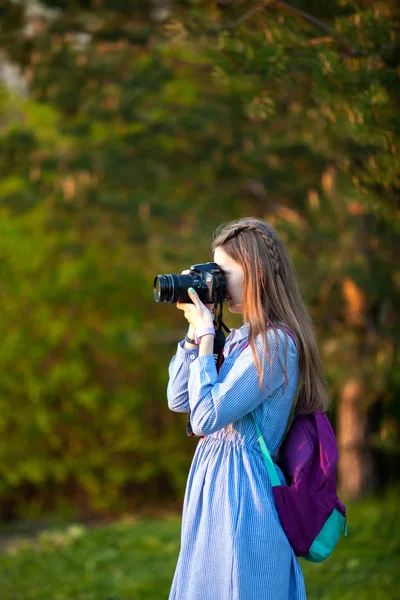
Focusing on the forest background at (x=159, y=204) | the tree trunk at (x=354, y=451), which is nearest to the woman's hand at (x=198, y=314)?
the forest background at (x=159, y=204)

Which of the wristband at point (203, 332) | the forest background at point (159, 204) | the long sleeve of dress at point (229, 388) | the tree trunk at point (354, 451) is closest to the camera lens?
the long sleeve of dress at point (229, 388)

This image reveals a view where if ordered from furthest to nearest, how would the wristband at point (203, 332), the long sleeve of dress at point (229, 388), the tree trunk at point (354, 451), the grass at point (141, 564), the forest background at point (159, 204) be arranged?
1. the tree trunk at point (354, 451)
2. the grass at point (141, 564)
3. the forest background at point (159, 204)
4. the wristband at point (203, 332)
5. the long sleeve of dress at point (229, 388)

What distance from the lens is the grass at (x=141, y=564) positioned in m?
4.40

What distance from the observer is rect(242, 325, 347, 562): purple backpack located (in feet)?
6.91

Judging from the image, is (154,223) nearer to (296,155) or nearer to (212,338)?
(296,155)

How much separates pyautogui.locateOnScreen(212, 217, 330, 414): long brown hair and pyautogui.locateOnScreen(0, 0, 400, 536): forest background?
2.74 ft

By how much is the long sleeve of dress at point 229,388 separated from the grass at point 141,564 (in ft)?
7.33

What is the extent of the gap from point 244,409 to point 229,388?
0.07 metres

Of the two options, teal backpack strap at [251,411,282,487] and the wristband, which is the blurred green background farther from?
teal backpack strap at [251,411,282,487]

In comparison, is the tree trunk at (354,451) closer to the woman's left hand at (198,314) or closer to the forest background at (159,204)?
the forest background at (159,204)

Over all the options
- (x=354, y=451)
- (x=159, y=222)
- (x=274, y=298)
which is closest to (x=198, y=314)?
(x=274, y=298)

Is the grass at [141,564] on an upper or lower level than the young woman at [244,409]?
lower

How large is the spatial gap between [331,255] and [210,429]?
387 cm

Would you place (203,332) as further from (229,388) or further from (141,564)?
(141,564)
